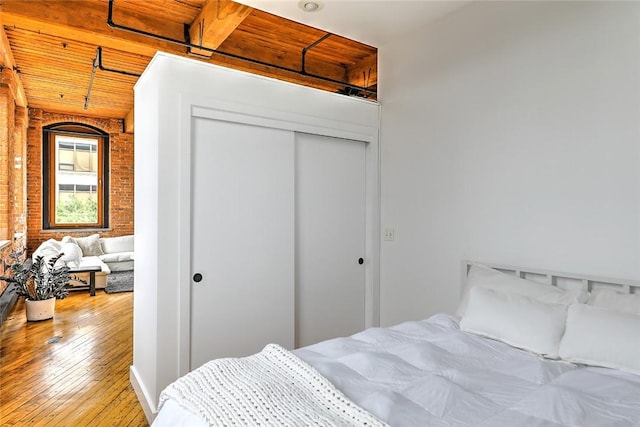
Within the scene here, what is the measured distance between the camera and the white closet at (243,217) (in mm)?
2350

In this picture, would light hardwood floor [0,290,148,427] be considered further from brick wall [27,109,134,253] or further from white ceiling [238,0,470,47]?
white ceiling [238,0,470,47]

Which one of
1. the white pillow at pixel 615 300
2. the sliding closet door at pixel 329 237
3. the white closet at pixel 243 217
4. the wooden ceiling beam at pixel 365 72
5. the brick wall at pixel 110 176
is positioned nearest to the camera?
the white pillow at pixel 615 300

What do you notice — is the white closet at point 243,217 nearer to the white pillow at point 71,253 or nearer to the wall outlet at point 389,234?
the wall outlet at point 389,234

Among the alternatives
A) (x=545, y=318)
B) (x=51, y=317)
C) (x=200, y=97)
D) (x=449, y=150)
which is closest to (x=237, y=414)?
(x=545, y=318)

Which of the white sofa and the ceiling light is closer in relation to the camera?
the ceiling light

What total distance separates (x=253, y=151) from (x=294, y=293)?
1.09 metres

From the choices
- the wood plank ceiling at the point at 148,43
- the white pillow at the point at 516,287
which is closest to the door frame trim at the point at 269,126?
the wood plank ceiling at the point at 148,43

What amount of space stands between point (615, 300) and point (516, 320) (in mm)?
423

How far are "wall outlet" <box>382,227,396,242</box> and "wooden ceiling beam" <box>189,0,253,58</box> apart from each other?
6.48ft

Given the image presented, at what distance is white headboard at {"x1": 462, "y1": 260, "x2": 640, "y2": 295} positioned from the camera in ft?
6.12

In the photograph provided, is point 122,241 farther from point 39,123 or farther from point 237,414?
point 237,414

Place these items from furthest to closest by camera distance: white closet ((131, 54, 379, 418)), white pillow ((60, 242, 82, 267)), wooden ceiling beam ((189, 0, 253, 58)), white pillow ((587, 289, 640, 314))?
white pillow ((60, 242, 82, 267)) < wooden ceiling beam ((189, 0, 253, 58)) < white closet ((131, 54, 379, 418)) < white pillow ((587, 289, 640, 314))

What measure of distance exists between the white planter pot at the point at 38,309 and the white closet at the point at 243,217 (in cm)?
223

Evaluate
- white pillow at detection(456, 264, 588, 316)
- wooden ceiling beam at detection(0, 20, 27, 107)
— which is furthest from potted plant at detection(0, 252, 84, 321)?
white pillow at detection(456, 264, 588, 316)
